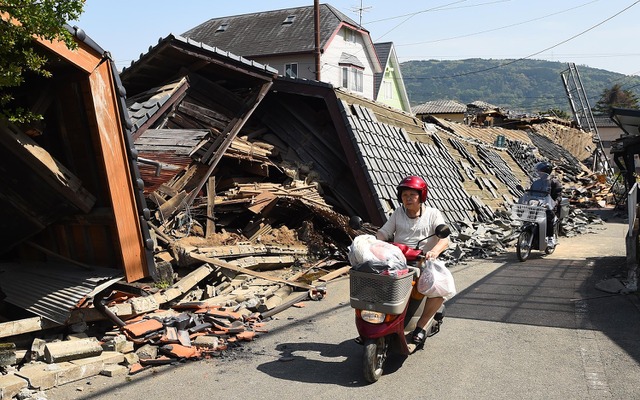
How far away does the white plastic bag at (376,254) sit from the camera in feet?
18.9

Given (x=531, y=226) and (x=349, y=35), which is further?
(x=349, y=35)

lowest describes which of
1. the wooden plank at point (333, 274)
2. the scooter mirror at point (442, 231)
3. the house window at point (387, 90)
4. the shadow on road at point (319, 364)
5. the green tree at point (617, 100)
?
the wooden plank at point (333, 274)

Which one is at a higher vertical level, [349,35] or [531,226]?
[349,35]

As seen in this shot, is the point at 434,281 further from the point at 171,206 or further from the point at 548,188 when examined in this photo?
the point at 548,188

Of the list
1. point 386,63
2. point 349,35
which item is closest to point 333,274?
point 349,35

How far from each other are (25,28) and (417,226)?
4111 millimetres

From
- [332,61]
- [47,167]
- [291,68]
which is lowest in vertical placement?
[47,167]

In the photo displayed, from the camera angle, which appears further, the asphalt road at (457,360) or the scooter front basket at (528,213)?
the scooter front basket at (528,213)

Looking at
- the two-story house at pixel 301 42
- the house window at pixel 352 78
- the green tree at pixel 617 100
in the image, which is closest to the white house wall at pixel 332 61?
the two-story house at pixel 301 42

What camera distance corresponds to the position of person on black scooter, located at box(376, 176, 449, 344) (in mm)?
6293

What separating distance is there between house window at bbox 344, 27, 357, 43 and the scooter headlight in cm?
4036

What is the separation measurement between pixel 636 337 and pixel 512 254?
Answer: 271 inches

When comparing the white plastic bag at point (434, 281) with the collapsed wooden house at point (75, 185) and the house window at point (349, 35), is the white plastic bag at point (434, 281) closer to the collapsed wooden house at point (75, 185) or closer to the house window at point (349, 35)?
the collapsed wooden house at point (75, 185)

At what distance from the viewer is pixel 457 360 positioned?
6.38 meters
